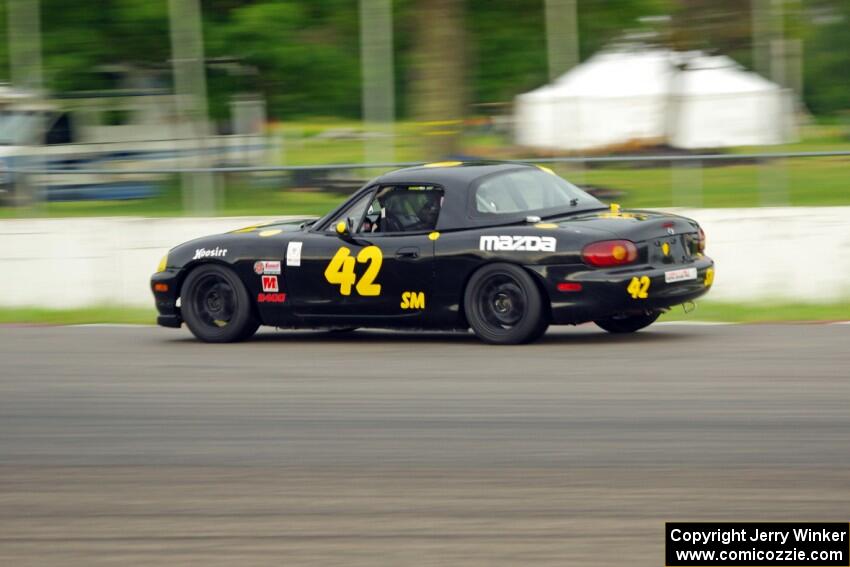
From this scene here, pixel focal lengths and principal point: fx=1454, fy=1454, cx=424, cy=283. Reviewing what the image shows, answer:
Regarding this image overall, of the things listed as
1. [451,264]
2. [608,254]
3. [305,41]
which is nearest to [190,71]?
[305,41]

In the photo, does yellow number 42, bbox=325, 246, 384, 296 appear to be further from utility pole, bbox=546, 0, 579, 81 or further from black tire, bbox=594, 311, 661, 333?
utility pole, bbox=546, 0, 579, 81

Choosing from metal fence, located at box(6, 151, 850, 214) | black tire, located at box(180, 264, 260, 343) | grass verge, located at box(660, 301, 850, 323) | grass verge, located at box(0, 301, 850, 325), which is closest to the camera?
black tire, located at box(180, 264, 260, 343)

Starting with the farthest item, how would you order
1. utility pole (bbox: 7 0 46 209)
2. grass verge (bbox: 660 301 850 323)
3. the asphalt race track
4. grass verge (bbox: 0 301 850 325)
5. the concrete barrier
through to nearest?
1. utility pole (bbox: 7 0 46 209)
2. the concrete barrier
3. grass verge (bbox: 0 301 850 325)
4. grass verge (bbox: 660 301 850 323)
5. the asphalt race track

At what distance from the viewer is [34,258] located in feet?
53.3

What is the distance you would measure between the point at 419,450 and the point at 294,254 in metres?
4.66

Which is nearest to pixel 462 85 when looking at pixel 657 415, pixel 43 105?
pixel 43 105

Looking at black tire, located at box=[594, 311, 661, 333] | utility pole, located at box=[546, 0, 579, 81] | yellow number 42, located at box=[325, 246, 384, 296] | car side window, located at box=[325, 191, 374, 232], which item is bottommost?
Answer: black tire, located at box=[594, 311, 661, 333]

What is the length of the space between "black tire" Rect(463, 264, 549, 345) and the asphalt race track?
16 cm

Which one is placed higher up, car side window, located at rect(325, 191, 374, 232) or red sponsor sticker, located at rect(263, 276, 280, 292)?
car side window, located at rect(325, 191, 374, 232)

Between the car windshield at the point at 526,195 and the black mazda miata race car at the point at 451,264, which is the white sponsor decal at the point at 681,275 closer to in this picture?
the black mazda miata race car at the point at 451,264

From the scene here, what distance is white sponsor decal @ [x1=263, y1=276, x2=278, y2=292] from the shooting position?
1131cm

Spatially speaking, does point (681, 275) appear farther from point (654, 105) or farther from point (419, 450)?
point (654, 105)

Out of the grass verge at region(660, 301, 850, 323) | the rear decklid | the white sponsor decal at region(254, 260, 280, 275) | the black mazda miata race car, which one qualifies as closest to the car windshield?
the black mazda miata race car

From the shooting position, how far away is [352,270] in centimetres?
1099
